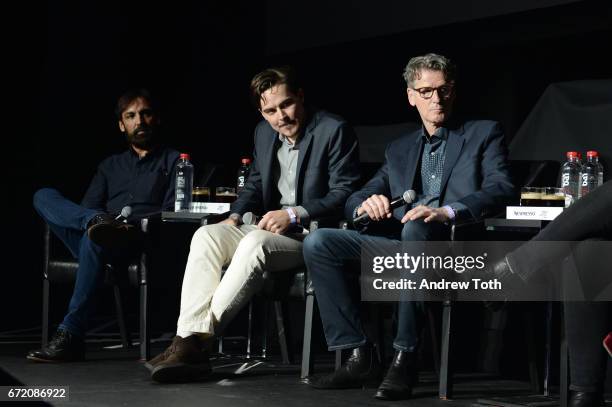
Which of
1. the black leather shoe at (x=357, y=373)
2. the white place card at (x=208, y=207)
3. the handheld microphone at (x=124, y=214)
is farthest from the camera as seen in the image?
the white place card at (x=208, y=207)

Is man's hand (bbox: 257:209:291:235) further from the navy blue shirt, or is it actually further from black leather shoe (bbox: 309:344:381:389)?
the navy blue shirt

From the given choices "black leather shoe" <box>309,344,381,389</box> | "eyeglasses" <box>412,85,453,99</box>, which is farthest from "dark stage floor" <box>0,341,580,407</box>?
"eyeglasses" <box>412,85,453,99</box>

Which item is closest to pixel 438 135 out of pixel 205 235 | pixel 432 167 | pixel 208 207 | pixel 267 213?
pixel 432 167

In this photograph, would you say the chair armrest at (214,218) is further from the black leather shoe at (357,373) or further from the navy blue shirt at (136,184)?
the black leather shoe at (357,373)

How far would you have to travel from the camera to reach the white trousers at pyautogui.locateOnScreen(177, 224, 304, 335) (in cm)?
316

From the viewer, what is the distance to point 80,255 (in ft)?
12.4

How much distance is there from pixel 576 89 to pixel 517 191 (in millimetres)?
1092

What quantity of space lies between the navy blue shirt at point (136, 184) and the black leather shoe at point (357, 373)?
1469mm

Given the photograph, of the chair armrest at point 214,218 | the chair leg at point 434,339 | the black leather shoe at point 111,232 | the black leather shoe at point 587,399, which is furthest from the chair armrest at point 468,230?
the black leather shoe at point 111,232

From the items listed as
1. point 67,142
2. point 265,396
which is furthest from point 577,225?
point 67,142

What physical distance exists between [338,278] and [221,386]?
0.55 metres

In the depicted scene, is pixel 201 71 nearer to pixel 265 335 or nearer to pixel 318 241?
pixel 265 335

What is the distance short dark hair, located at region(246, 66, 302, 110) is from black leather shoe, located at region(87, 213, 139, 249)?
76 centimetres

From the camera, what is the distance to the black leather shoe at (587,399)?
8.16ft
